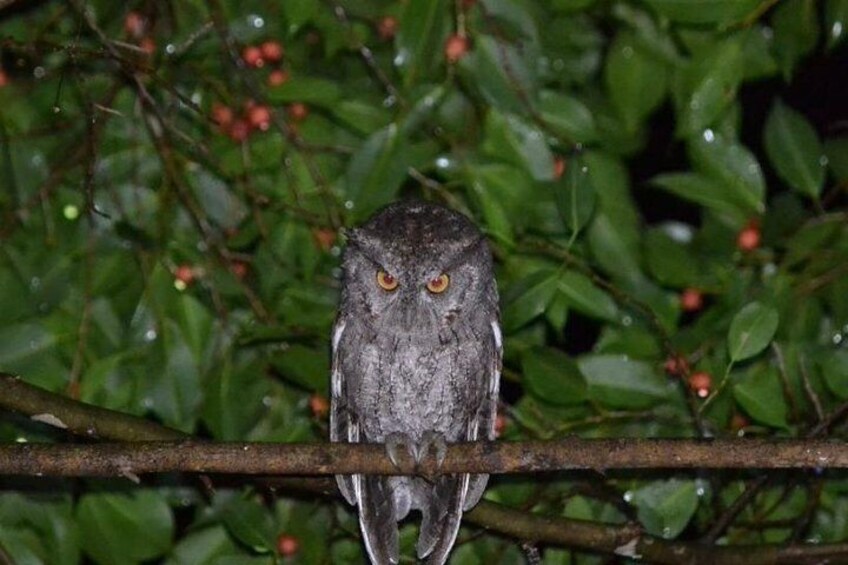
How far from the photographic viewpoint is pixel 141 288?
147 inches

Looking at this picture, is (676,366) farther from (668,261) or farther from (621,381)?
(668,261)

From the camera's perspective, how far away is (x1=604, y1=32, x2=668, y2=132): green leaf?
388 centimetres

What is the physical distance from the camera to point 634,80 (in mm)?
3881

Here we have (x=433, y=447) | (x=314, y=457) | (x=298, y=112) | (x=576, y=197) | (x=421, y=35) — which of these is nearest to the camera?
(x=314, y=457)

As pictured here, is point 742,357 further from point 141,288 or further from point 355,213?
point 141,288

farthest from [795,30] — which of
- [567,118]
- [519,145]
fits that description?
[519,145]

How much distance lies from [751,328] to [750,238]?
0.77 metres

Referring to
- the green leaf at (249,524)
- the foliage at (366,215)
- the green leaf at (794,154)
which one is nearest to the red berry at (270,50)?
the foliage at (366,215)

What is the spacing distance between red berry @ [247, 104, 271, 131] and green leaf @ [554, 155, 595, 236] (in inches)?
35.2

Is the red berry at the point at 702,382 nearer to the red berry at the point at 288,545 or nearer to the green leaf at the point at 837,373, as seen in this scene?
the green leaf at the point at 837,373

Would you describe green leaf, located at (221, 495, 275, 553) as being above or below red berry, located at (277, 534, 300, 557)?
above

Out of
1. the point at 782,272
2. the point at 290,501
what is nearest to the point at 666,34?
the point at 782,272

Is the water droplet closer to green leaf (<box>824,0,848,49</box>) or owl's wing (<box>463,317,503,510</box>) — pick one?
owl's wing (<box>463,317,503,510</box>)

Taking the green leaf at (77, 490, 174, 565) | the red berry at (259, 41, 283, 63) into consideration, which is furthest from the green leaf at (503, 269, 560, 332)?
the red berry at (259, 41, 283, 63)
